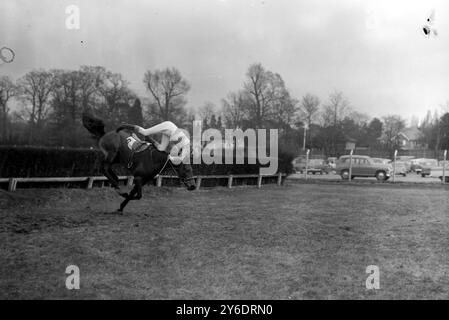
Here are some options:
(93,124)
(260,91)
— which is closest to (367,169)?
(260,91)

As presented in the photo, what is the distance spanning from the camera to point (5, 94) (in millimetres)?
11898

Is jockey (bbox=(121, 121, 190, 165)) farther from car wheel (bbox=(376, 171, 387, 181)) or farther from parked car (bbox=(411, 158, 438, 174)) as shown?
parked car (bbox=(411, 158, 438, 174))

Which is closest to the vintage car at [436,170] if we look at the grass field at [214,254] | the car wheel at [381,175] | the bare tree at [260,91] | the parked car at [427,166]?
the parked car at [427,166]

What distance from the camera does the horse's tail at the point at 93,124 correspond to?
676cm

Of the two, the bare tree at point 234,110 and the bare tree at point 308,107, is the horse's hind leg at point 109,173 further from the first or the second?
the bare tree at point 308,107

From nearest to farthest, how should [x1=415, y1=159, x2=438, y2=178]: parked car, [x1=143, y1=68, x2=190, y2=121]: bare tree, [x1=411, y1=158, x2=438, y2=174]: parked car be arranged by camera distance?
[x1=143, y1=68, x2=190, y2=121]: bare tree
[x1=415, y1=159, x2=438, y2=178]: parked car
[x1=411, y1=158, x2=438, y2=174]: parked car

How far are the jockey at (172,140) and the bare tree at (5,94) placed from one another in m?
5.97

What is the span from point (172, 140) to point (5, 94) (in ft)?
23.9

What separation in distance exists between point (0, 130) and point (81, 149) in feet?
8.02

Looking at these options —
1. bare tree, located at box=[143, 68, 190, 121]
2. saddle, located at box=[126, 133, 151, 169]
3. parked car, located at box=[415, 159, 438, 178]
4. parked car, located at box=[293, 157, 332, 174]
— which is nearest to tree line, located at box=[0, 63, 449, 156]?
bare tree, located at box=[143, 68, 190, 121]

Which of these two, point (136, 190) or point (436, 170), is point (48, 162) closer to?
point (136, 190)

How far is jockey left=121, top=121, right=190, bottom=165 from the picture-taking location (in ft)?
21.4
